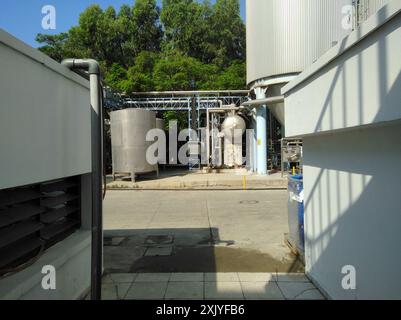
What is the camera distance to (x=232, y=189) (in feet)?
48.5

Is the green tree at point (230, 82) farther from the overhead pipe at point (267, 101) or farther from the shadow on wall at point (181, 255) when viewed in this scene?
the shadow on wall at point (181, 255)

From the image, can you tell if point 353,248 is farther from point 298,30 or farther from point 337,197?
point 298,30

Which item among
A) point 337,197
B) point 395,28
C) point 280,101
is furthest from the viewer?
point 280,101

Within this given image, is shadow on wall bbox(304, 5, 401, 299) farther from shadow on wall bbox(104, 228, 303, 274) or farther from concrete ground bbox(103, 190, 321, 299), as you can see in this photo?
shadow on wall bbox(104, 228, 303, 274)

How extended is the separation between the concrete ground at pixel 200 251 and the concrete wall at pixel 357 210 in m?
0.63

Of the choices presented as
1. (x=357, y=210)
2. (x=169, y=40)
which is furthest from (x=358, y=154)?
(x=169, y=40)

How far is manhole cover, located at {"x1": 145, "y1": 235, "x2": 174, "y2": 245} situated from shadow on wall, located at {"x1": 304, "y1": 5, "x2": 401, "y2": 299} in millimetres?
3084

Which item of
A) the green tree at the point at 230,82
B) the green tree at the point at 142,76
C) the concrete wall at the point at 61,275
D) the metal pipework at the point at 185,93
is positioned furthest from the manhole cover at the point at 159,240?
the green tree at the point at 230,82

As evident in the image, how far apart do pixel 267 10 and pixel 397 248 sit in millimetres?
15229

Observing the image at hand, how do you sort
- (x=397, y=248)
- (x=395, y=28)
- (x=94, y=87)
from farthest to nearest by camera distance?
(x=94, y=87)
(x=397, y=248)
(x=395, y=28)

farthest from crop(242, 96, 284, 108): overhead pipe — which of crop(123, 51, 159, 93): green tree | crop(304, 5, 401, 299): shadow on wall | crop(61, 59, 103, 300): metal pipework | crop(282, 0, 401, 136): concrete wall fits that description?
crop(61, 59, 103, 300): metal pipework

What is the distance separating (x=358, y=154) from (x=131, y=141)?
1394 cm

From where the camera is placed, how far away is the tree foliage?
94.1ft

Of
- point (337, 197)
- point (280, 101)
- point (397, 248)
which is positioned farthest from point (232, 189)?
point (397, 248)
